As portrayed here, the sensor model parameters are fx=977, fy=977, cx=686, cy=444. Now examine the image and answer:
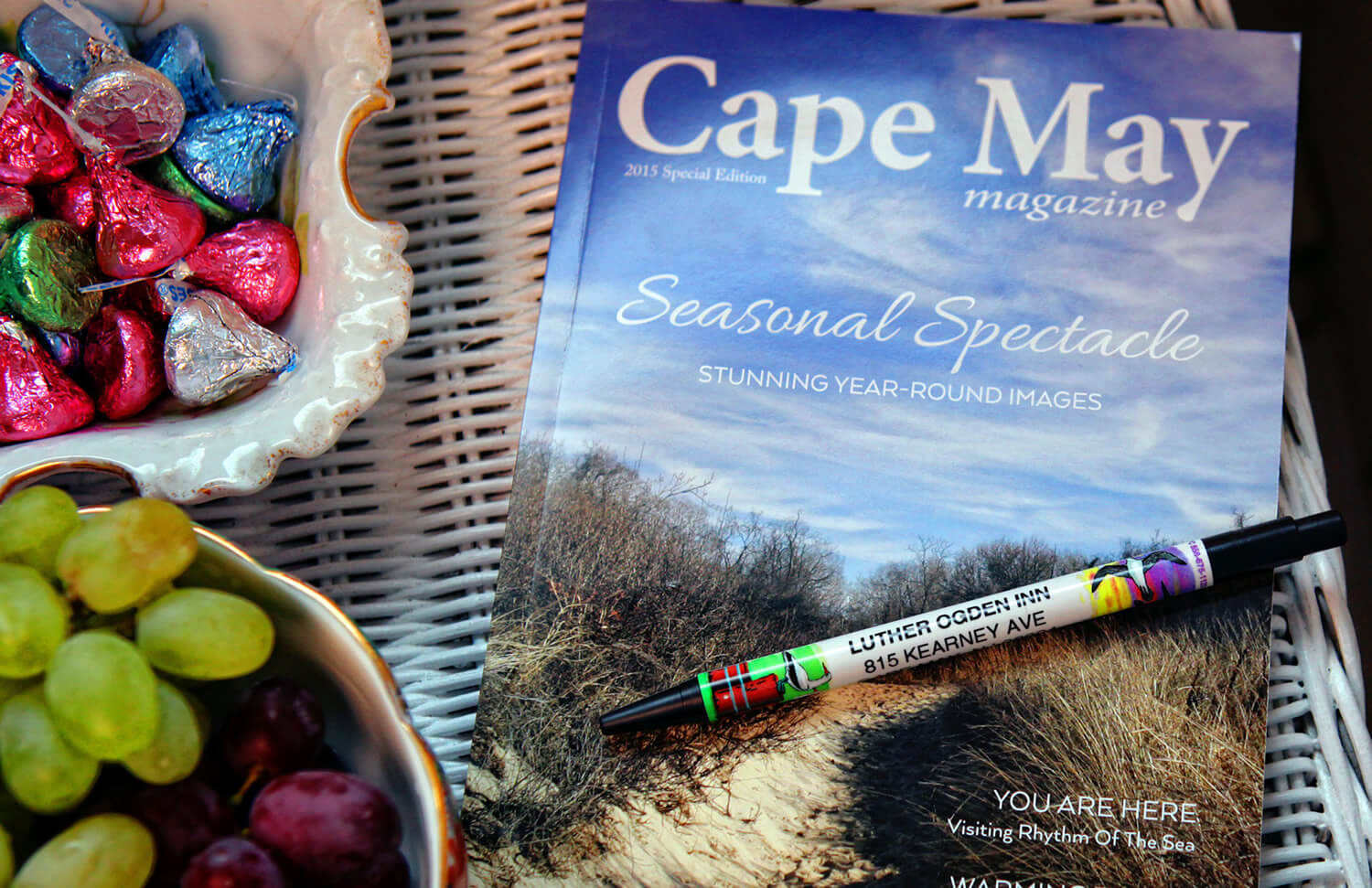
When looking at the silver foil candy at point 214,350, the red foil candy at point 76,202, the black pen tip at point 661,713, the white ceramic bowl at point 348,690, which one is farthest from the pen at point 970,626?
the red foil candy at point 76,202

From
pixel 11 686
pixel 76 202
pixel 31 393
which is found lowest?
pixel 11 686

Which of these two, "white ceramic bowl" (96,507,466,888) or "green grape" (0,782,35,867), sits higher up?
"white ceramic bowl" (96,507,466,888)

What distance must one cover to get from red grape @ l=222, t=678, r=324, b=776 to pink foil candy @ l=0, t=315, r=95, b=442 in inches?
8.6

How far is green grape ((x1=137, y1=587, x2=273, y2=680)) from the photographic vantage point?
1.09 ft

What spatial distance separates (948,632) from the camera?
488mm

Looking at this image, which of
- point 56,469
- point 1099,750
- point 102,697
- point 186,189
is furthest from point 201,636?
point 1099,750

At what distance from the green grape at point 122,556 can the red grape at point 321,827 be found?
8cm

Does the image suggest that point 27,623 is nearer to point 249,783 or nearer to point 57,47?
point 249,783

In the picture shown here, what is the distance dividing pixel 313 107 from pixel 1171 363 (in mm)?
480

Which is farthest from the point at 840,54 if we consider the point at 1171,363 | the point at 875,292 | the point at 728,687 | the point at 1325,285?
the point at 1325,285

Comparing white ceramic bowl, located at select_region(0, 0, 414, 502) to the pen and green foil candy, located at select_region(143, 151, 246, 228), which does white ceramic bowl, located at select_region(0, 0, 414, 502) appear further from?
the pen

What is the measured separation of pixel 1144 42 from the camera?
1.87 ft

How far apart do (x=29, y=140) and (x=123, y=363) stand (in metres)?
0.13

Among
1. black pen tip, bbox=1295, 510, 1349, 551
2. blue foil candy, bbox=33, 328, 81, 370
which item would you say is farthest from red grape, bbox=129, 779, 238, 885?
black pen tip, bbox=1295, 510, 1349, 551
